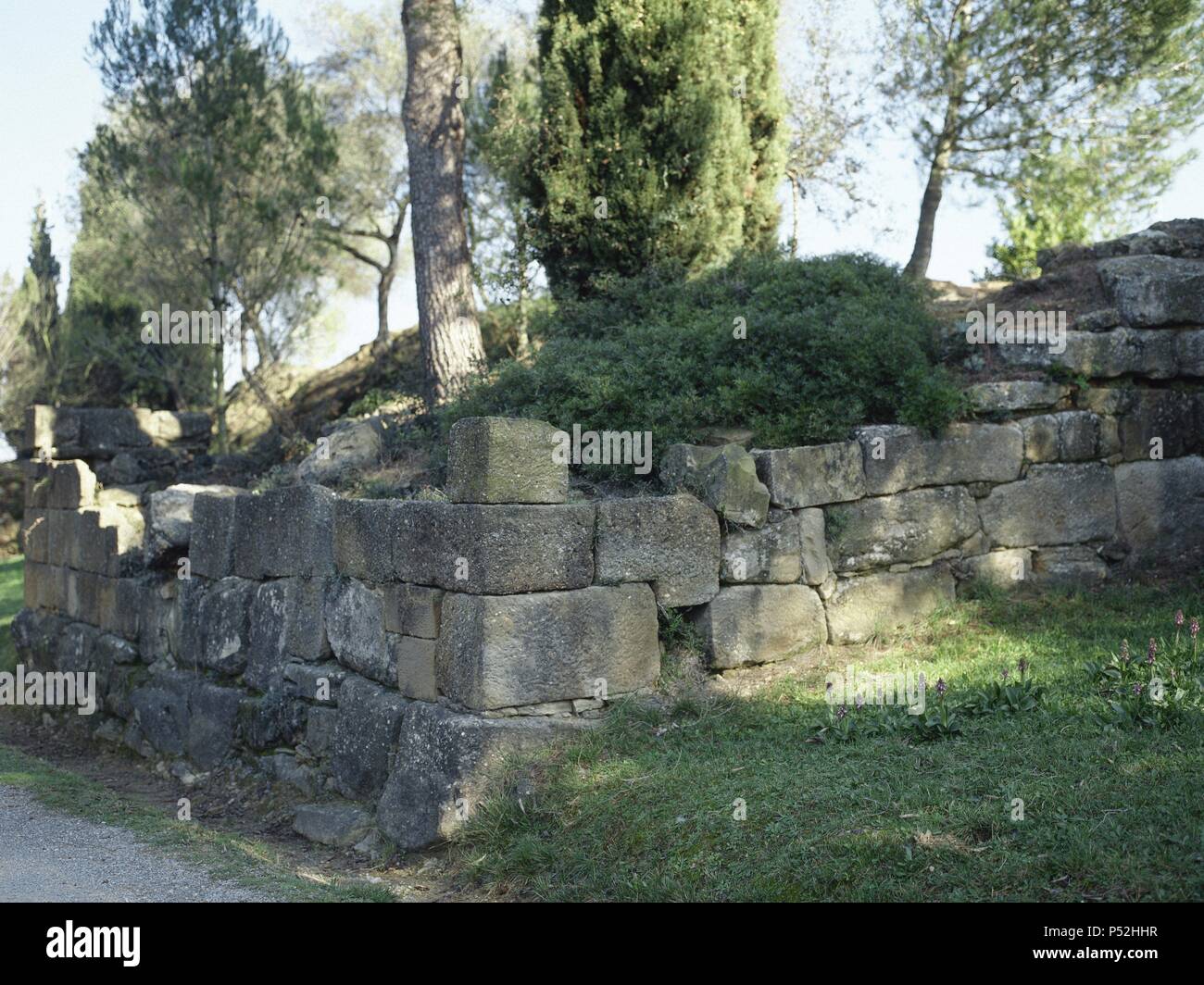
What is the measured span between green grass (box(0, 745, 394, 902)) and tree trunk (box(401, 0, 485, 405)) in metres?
4.61

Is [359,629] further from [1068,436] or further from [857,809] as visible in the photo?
[1068,436]

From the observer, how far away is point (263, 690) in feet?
28.3

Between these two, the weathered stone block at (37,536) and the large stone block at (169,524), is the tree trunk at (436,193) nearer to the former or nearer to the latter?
the large stone block at (169,524)

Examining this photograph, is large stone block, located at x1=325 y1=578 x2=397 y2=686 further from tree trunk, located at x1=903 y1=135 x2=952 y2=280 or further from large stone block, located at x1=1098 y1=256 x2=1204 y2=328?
tree trunk, located at x1=903 y1=135 x2=952 y2=280

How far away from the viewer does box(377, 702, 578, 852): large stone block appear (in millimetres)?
6352

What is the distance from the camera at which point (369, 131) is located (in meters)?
22.6

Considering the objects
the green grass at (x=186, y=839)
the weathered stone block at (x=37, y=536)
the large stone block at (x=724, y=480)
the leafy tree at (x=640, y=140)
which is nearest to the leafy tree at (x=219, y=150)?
the weathered stone block at (x=37, y=536)

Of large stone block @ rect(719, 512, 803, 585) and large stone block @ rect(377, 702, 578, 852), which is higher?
large stone block @ rect(719, 512, 803, 585)

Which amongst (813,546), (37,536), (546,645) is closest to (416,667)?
(546,645)

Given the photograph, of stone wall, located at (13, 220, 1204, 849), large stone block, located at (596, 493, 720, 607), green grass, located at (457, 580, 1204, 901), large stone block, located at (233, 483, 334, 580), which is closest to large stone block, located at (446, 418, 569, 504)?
stone wall, located at (13, 220, 1204, 849)

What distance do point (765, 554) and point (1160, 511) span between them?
3611 millimetres
